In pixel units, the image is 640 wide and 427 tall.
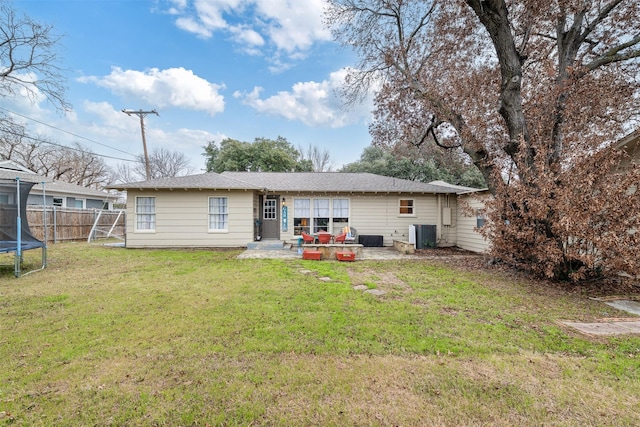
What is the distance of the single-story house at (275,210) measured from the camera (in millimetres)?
10969

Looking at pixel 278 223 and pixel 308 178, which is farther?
pixel 308 178

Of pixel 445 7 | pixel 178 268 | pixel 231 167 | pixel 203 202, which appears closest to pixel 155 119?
pixel 231 167

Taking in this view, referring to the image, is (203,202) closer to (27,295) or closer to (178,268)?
(178,268)

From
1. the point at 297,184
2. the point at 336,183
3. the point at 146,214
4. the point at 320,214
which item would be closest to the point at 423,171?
the point at 336,183

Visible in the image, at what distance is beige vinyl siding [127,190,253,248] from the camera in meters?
11.0

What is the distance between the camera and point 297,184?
12.1 metres

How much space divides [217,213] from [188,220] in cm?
120

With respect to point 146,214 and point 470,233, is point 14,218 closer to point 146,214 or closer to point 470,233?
point 146,214

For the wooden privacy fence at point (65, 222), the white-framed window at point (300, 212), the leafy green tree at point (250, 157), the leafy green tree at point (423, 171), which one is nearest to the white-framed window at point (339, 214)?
the white-framed window at point (300, 212)

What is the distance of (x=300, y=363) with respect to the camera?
2695 millimetres

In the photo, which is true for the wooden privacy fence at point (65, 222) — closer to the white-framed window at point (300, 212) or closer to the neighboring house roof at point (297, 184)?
the neighboring house roof at point (297, 184)

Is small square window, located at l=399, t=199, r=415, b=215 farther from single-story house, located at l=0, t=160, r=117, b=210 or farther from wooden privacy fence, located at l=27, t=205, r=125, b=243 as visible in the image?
single-story house, located at l=0, t=160, r=117, b=210

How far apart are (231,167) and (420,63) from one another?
58.1ft

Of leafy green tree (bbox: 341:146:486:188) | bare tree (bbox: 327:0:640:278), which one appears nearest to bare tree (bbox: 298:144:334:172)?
leafy green tree (bbox: 341:146:486:188)
